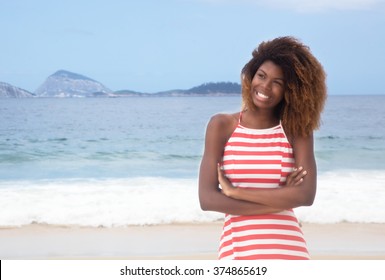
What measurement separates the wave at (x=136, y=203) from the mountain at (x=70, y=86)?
16.3 m

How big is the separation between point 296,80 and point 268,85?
0.09 metres

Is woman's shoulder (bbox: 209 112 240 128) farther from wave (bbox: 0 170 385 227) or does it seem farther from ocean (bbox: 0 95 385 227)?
wave (bbox: 0 170 385 227)

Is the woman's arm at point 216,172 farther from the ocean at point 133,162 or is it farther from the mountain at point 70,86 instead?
the mountain at point 70,86

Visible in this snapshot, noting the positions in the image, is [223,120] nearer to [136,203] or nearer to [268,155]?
[268,155]

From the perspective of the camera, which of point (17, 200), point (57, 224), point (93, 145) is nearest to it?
point (57, 224)

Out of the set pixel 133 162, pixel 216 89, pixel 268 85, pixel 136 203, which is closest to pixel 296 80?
pixel 268 85

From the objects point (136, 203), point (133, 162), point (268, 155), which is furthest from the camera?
point (133, 162)

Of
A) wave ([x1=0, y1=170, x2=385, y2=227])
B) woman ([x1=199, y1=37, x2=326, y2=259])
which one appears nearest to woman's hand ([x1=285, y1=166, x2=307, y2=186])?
woman ([x1=199, y1=37, x2=326, y2=259])

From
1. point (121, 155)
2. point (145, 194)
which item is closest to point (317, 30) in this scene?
point (121, 155)

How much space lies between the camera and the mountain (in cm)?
2583

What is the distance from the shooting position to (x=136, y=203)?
7.55m

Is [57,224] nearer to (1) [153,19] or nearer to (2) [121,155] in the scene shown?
(2) [121,155]

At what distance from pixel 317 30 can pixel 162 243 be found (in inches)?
687
